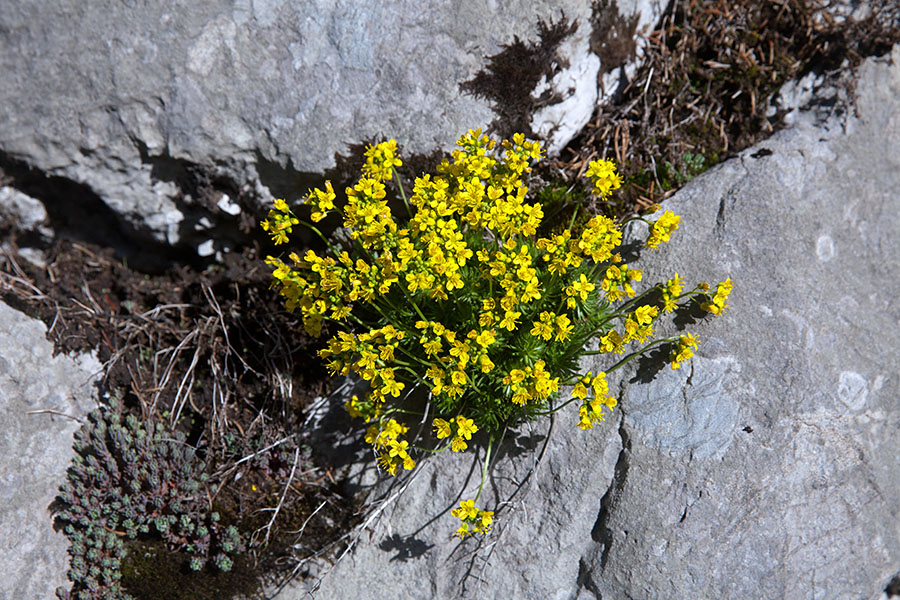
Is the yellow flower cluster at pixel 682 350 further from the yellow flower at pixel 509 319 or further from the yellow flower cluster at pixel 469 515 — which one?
the yellow flower cluster at pixel 469 515

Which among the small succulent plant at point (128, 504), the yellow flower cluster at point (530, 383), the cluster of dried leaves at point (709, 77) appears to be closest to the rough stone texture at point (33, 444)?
the small succulent plant at point (128, 504)

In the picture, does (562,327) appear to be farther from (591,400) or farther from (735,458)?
(735,458)

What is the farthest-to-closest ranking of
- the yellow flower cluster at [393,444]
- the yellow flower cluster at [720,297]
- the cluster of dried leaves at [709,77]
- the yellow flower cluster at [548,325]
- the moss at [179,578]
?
the cluster of dried leaves at [709,77] < the moss at [179,578] < the yellow flower cluster at [720,297] < the yellow flower cluster at [393,444] < the yellow flower cluster at [548,325]

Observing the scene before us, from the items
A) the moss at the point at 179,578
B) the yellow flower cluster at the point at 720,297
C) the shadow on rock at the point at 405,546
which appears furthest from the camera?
the moss at the point at 179,578

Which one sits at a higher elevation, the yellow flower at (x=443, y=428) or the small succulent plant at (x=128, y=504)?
the yellow flower at (x=443, y=428)

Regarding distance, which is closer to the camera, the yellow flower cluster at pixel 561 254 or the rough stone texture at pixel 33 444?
the yellow flower cluster at pixel 561 254

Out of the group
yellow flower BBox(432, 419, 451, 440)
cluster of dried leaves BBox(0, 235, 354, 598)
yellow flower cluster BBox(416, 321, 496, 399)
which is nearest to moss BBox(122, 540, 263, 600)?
cluster of dried leaves BBox(0, 235, 354, 598)

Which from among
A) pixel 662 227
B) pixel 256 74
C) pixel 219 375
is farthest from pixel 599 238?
pixel 219 375
